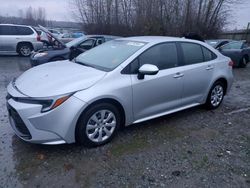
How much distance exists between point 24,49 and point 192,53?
1138cm

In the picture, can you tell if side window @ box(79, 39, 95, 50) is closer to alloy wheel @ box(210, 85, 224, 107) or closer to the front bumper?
alloy wheel @ box(210, 85, 224, 107)

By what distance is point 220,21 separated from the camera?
1891cm

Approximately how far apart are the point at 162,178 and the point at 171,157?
0.50 m

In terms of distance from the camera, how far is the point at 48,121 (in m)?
3.01

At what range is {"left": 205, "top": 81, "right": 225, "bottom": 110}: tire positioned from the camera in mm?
5051

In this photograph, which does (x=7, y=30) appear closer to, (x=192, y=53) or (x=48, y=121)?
(x=192, y=53)

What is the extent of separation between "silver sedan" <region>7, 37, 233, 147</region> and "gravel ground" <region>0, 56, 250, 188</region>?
264 mm

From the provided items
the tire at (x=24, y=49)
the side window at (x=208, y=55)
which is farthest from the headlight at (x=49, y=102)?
the tire at (x=24, y=49)

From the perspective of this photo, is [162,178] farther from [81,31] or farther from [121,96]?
[81,31]

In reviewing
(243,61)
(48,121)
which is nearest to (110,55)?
(48,121)

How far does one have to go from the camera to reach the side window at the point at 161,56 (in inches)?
153

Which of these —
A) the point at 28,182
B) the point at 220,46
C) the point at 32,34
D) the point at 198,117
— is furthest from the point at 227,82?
the point at 32,34

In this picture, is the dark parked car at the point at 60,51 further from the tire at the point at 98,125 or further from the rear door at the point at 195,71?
the tire at the point at 98,125

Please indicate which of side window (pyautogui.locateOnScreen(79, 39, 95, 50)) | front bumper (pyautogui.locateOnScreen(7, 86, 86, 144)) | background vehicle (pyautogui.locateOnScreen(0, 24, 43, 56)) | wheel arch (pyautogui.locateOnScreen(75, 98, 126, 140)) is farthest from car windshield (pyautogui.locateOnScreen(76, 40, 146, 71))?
background vehicle (pyautogui.locateOnScreen(0, 24, 43, 56))
